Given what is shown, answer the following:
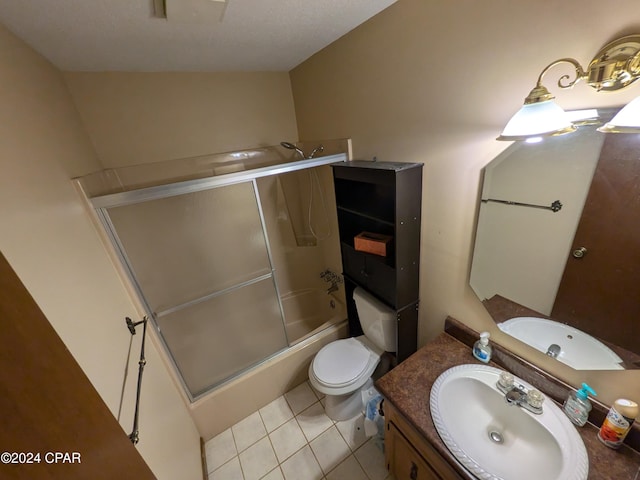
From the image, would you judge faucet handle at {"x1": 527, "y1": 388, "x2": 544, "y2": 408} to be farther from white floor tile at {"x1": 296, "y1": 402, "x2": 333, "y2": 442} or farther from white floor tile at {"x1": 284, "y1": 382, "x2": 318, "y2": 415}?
white floor tile at {"x1": 284, "y1": 382, "x2": 318, "y2": 415}

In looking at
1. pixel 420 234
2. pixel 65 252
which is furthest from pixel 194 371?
pixel 420 234

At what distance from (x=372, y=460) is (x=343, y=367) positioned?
543 millimetres

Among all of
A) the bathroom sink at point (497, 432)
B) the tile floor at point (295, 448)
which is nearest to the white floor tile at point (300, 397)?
the tile floor at point (295, 448)

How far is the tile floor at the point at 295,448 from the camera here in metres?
1.51

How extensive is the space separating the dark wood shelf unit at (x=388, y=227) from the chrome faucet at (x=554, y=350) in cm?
61

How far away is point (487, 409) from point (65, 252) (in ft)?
5.69

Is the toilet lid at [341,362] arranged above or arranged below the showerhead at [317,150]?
below

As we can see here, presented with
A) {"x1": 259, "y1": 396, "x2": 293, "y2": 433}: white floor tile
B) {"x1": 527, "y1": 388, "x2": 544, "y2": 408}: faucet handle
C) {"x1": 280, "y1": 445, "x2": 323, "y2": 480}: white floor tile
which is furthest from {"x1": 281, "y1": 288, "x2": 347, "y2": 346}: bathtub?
{"x1": 527, "y1": 388, "x2": 544, "y2": 408}: faucet handle

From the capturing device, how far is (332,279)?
7.91ft

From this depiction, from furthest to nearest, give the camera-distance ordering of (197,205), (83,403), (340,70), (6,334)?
(197,205)
(340,70)
(83,403)
(6,334)

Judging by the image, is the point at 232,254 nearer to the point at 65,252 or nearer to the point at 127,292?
the point at 127,292

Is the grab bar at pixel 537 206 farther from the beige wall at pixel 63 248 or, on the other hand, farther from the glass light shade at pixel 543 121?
the beige wall at pixel 63 248

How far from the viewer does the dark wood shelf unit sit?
1.25 metres

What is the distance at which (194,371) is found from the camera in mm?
1866
